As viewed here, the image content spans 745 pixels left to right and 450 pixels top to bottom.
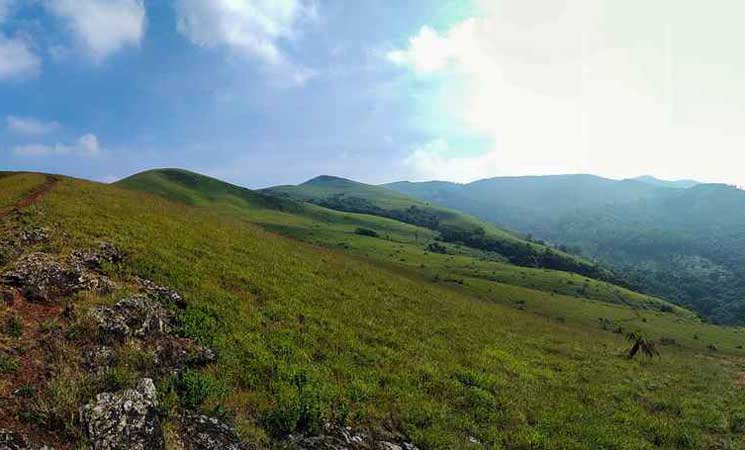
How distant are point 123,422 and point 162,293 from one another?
8.94 m

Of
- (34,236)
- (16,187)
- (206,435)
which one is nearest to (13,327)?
(206,435)

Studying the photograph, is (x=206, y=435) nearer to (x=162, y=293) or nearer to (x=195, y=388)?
(x=195, y=388)

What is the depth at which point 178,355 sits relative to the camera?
1479 cm

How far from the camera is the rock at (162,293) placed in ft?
60.0

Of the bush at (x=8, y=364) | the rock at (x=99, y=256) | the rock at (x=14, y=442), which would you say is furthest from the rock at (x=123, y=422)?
the rock at (x=99, y=256)

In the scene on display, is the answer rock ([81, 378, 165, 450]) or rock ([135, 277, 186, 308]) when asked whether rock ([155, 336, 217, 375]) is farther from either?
rock ([135, 277, 186, 308])

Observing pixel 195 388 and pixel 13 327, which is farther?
pixel 13 327

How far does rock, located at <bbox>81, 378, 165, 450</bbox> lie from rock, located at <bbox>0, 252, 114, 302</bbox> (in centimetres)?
702

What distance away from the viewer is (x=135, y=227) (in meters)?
27.9

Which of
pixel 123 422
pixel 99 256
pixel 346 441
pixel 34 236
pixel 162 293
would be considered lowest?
pixel 346 441

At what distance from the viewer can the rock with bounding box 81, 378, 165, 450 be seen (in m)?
10.1

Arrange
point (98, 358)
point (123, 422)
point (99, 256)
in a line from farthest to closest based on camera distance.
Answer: point (99, 256) → point (98, 358) → point (123, 422)

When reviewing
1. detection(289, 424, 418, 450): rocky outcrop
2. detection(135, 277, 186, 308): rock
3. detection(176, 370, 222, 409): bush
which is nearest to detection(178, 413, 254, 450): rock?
detection(176, 370, 222, 409): bush

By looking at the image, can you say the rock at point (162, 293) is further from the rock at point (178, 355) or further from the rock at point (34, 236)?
the rock at point (34, 236)
